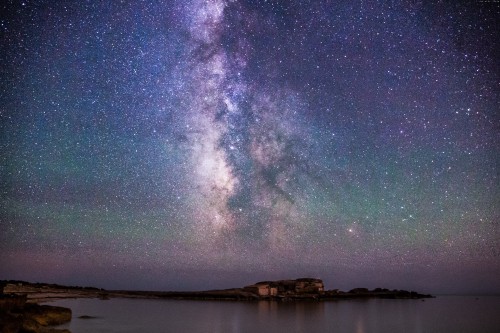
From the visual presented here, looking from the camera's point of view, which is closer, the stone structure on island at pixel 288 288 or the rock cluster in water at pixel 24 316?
the rock cluster in water at pixel 24 316

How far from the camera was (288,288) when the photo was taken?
95.2m

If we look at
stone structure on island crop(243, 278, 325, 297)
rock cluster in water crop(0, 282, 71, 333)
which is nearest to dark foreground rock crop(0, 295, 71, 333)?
rock cluster in water crop(0, 282, 71, 333)

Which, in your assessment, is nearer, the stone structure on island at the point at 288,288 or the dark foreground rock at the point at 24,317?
the dark foreground rock at the point at 24,317

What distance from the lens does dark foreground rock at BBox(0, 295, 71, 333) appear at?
63.6 feet

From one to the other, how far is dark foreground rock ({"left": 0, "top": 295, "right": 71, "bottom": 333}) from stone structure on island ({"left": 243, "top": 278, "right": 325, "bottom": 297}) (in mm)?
59275

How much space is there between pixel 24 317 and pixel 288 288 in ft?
256

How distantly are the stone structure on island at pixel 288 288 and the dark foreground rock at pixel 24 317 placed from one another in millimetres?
59275

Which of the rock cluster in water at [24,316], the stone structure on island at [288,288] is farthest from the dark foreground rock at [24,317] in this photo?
the stone structure on island at [288,288]

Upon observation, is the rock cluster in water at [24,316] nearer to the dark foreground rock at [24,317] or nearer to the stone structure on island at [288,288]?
the dark foreground rock at [24,317]

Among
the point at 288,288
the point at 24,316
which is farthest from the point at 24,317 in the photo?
the point at 288,288

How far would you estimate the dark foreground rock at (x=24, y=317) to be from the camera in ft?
63.6

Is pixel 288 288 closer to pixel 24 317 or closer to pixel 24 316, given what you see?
pixel 24 316

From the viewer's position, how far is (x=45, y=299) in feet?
250

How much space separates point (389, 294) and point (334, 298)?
2362 centimetres
